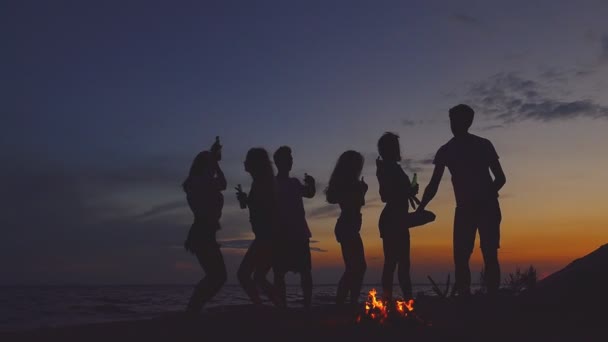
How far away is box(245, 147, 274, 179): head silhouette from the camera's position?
26.6 ft

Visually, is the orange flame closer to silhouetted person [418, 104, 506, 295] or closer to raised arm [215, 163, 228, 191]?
silhouetted person [418, 104, 506, 295]

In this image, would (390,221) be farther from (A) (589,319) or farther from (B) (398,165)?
(A) (589,319)

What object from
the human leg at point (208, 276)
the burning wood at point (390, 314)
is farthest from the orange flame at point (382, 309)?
the human leg at point (208, 276)

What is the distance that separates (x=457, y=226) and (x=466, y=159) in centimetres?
95

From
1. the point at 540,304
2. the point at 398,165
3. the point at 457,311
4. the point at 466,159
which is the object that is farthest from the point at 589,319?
the point at 398,165

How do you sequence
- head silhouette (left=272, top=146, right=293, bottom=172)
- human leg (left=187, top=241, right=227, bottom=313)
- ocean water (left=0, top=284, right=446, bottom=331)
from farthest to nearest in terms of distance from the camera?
ocean water (left=0, top=284, right=446, bottom=331), head silhouette (left=272, top=146, right=293, bottom=172), human leg (left=187, top=241, right=227, bottom=313)

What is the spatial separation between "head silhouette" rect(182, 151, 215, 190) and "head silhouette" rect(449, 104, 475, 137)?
342 centimetres

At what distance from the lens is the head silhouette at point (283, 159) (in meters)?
8.49

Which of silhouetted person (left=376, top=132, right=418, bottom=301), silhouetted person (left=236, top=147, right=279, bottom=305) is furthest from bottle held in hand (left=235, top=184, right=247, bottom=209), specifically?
silhouetted person (left=376, top=132, right=418, bottom=301)

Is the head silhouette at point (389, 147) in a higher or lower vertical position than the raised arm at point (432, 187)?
higher

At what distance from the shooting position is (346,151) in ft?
26.8

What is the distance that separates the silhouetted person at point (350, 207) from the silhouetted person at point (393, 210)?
0.44m

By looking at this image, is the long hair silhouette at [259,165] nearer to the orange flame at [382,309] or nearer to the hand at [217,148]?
the hand at [217,148]

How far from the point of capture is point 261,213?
26.4 feet
